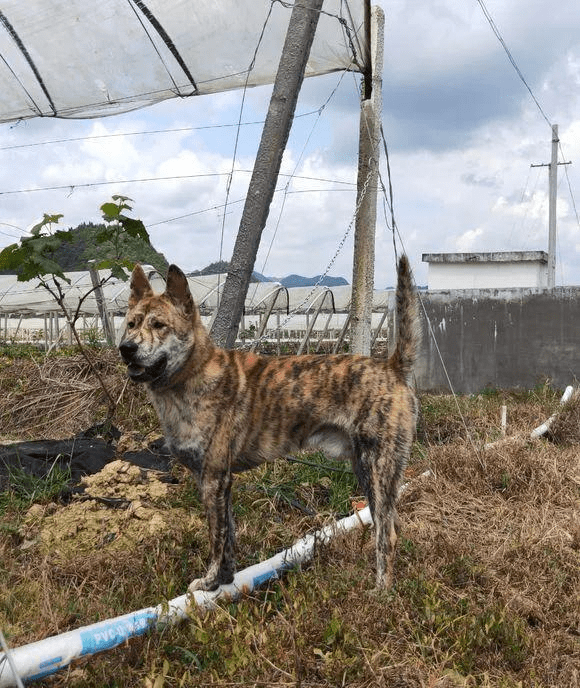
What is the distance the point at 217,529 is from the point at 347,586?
32.6 inches

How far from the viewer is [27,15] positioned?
10812 mm

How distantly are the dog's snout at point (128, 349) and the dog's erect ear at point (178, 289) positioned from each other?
0.44 m

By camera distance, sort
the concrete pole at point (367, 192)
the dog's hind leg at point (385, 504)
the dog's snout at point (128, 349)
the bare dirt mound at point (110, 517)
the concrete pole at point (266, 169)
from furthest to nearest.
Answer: the concrete pole at point (367, 192) < the concrete pole at point (266, 169) < the bare dirt mound at point (110, 517) < the dog's hind leg at point (385, 504) < the dog's snout at point (128, 349)

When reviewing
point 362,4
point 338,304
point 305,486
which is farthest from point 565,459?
point 338,304

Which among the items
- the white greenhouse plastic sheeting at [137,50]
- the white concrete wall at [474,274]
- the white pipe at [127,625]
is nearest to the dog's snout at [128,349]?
the white pipe at [127,625]

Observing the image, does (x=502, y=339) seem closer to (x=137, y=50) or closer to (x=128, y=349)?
(x=137, y=50)

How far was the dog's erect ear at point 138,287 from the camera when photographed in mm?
4625

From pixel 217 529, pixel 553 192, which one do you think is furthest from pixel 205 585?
pixel 553 192

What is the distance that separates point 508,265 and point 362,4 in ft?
53.1

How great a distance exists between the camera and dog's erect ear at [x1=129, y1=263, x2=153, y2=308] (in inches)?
182

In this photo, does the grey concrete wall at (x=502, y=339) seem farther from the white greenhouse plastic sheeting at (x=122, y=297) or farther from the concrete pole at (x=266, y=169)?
the white greenhouse plastic sheeting at (x=122, y=297)

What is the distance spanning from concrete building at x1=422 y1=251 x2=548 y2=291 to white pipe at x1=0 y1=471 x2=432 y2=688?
2014 centimetres

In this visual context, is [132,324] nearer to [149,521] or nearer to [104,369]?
[149,521]

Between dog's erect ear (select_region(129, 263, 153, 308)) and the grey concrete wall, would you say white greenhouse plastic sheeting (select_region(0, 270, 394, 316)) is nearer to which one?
the grey concrete wall
